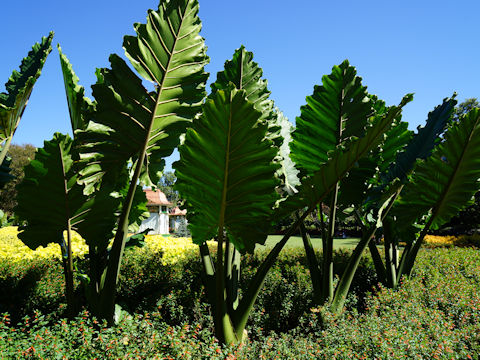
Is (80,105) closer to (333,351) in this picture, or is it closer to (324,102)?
(324,102)

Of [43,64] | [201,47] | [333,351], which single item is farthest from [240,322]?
[43,64]

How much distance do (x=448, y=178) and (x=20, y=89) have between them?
5337 mm

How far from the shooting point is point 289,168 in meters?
4.63

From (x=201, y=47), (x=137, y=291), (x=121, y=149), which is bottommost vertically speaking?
(x=137, y=291)

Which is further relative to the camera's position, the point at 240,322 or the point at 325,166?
the point at 240,322

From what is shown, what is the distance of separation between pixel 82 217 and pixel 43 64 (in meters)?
1.62

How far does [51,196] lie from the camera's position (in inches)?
118

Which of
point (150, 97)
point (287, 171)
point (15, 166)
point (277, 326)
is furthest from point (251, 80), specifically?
point (15, 166)

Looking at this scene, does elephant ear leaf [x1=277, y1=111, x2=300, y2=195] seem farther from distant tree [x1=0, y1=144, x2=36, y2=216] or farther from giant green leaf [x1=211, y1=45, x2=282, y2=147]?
distant tree [x1=0, y1=144, x2=36, y2=216]

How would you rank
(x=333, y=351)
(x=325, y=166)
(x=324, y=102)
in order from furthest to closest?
1. (x=324, y=102)
2. (x=325, y=166)
3. (x=333, y=351)

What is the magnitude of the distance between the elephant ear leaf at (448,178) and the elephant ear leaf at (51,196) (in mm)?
4076

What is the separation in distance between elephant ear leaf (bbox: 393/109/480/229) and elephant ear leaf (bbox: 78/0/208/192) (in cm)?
301

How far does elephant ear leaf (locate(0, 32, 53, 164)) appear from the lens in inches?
112

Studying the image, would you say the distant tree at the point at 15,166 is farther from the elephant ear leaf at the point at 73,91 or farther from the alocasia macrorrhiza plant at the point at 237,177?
the alocasia macrorrhiza plant at the point at 237,177
